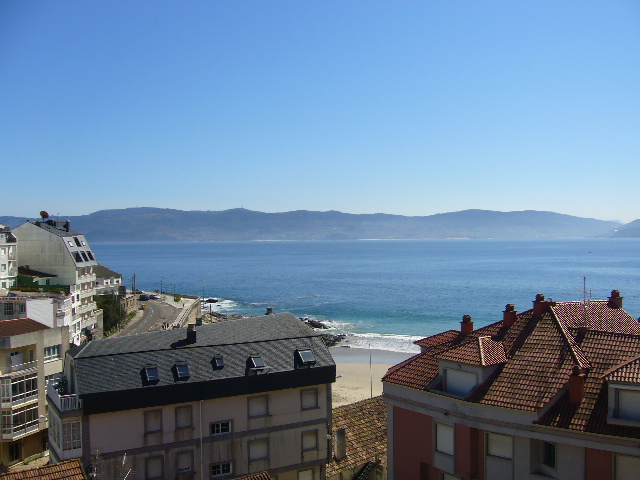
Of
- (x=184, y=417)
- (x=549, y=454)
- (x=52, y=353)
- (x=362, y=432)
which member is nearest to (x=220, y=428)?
(x=184, y=417)

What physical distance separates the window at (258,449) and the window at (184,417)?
281 cm

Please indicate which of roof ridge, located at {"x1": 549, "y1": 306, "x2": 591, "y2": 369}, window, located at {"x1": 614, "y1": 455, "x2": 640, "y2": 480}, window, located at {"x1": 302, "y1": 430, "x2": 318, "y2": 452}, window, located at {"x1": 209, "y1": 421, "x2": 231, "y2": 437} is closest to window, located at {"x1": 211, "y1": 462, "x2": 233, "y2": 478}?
window, located at {"x1": 209, "y1": 421, "x2": 231, "y2": 437}

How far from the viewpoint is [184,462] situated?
23312mm

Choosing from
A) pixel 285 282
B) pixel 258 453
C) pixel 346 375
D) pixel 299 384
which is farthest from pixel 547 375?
pixel 285 282

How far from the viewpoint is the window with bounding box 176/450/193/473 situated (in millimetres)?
23203

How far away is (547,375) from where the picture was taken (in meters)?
16.5

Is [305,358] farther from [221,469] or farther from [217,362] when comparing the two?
[221,469]

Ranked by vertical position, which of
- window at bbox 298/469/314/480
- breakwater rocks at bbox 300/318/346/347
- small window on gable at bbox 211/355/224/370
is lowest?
breakwater rocks at bbox 300/318/346/347

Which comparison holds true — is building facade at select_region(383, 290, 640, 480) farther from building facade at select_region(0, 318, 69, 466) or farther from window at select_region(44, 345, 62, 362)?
window at select_region(44, 345, 62, 362)

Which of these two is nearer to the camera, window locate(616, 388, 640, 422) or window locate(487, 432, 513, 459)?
window locate(616, 388, 640, 422)

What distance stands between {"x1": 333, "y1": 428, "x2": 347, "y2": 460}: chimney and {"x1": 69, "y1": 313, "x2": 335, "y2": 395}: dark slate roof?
11.7ft

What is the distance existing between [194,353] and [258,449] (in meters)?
4.91

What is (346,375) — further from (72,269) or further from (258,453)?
Result: (258,453)

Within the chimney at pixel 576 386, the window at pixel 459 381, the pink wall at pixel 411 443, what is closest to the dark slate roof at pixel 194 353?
the pink wall at pixel 411 443
